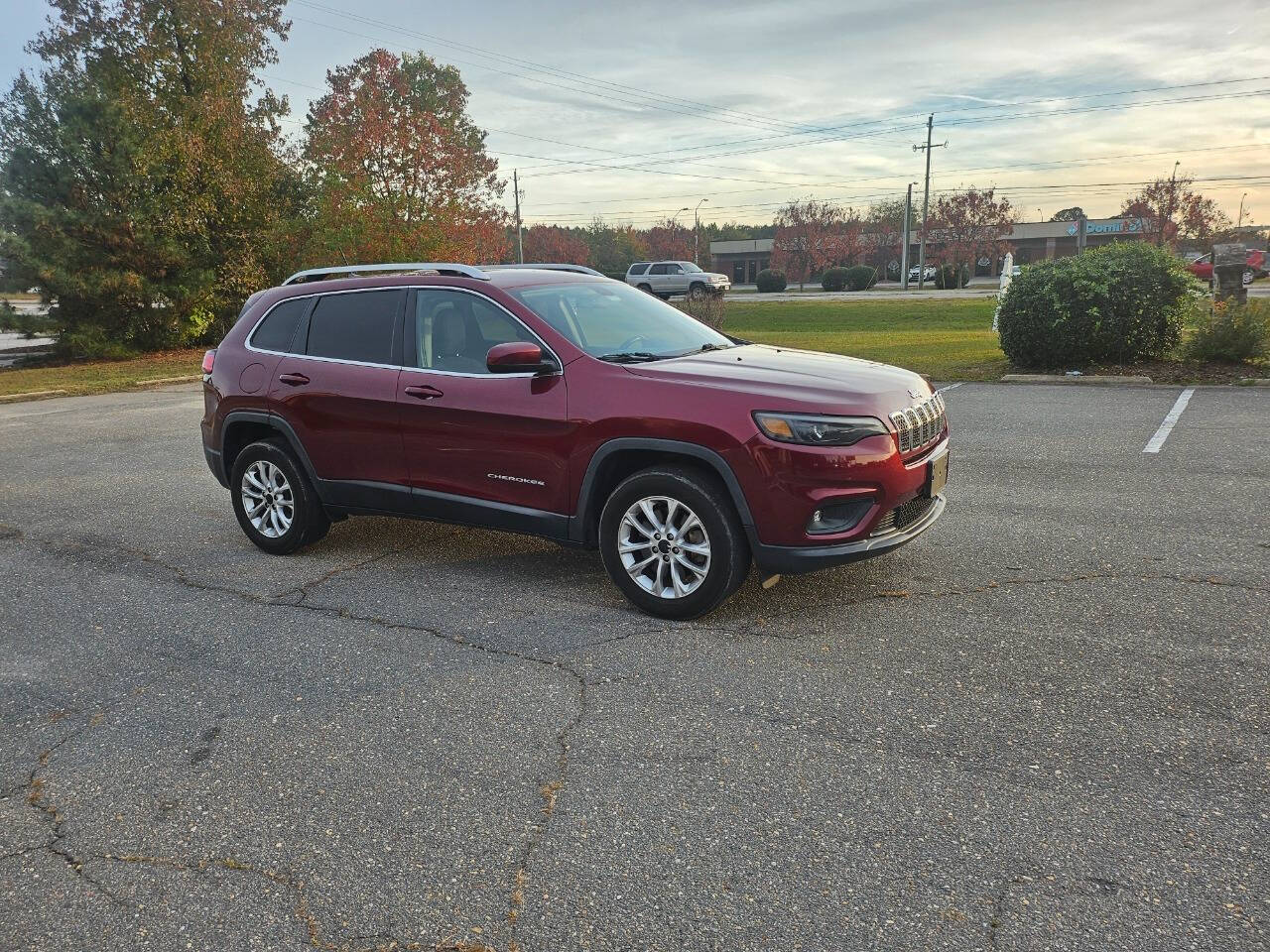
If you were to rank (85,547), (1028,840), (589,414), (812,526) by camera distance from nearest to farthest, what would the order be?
(1028,840) → (812,526) → (589,414) → (85,547)

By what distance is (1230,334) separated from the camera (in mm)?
13469

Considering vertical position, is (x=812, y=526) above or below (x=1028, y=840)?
above

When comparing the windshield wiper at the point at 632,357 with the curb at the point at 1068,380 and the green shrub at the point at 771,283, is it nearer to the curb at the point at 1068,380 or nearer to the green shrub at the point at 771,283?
the curb at the point at 1068,380

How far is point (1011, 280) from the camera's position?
1444cm

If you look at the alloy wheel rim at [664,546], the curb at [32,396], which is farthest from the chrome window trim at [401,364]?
the curb at [32,396]

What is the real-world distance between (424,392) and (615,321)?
1.18 m

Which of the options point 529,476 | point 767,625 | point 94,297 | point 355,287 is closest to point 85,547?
point 355,287

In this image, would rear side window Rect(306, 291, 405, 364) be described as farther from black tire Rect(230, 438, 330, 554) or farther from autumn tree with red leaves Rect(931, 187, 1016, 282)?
autumn tree with red leaves Rect(931, 187, 1016, 282)

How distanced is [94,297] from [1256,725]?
78.3ft

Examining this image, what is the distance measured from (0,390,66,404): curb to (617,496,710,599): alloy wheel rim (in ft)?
52.2

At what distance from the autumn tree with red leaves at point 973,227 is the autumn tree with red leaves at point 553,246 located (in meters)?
28.3

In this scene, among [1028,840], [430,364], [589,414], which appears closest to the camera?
[1028,840]

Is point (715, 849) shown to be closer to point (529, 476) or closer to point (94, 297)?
point (529, 476)

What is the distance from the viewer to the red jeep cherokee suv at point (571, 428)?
4.48m
